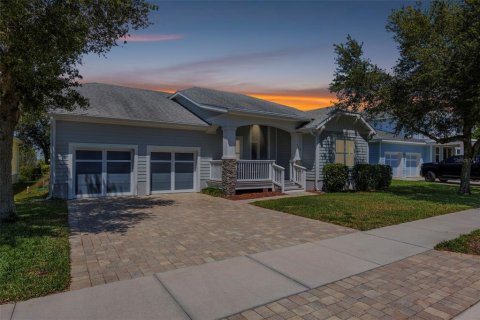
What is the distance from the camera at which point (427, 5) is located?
15.6 m

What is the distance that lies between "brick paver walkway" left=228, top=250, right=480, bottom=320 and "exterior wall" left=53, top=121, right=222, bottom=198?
456 inches

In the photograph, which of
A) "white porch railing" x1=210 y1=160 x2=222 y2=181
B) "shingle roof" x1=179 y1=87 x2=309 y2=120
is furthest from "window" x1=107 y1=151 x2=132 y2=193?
"shingle roof" x1=179 y1=87 x2=309 y2=120

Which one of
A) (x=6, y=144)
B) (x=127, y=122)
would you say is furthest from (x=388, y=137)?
(x=6, y=144)

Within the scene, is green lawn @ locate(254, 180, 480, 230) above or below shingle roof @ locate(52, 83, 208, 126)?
below

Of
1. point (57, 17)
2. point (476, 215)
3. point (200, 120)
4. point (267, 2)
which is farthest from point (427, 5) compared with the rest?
point (57, 17)

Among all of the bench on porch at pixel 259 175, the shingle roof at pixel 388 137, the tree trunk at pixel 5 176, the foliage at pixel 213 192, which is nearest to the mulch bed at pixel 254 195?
the bench on porch at pixel 259 175

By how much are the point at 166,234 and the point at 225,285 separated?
10.8 feet

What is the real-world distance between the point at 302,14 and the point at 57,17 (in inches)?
346

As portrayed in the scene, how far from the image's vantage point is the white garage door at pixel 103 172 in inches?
524

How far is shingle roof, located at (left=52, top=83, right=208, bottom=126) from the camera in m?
13.8

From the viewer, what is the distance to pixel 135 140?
1430 centimetres

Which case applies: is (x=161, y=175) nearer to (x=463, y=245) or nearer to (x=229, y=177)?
(x=229, y=177)

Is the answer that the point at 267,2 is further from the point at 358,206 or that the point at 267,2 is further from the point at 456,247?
the point at 456,247

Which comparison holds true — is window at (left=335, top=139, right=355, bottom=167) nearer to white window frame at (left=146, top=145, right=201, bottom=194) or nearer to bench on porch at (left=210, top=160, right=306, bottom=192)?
bench on porch at (left=210, top=160, right=306, bottom=192)
